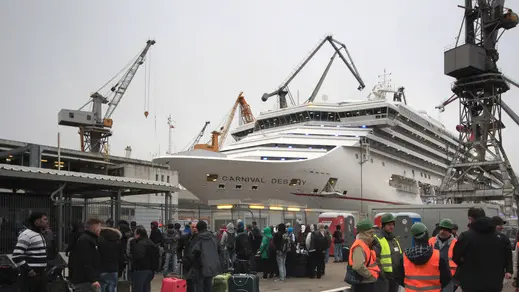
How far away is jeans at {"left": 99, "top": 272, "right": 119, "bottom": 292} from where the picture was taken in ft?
25.6

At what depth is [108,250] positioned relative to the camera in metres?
7.65

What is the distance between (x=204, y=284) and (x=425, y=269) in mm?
4113

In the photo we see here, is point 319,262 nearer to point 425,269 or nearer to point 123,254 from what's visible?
point 123,254

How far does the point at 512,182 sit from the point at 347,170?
16.2 m

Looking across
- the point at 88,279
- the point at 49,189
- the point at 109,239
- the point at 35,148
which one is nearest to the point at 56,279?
the point at 109,239

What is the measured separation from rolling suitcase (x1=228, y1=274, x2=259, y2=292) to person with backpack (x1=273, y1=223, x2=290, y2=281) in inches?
173

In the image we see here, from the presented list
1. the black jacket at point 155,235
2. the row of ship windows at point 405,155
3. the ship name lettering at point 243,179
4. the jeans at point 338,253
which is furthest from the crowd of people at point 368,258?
the row of ship windows at point 405,155

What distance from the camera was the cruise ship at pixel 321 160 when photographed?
3212 centimetres

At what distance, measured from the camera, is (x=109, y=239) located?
7664 millimetres

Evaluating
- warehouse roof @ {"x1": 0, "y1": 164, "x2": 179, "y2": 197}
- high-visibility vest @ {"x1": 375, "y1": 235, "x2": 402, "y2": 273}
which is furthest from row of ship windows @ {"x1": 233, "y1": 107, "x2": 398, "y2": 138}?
high-visibility vest @ {"x1": 375, "y1": 235, "x2": 402, "y2": 273}

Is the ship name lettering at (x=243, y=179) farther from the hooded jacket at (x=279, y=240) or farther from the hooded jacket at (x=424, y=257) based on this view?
the hooded jacket at (x=424, y=257)

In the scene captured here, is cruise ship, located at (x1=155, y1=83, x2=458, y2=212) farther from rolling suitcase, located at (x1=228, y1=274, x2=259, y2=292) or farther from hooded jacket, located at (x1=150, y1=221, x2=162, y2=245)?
rolling suitcase, located at (x1=228, y1=274, x2=259, y2=292)

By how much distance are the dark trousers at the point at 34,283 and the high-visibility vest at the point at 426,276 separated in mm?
4322

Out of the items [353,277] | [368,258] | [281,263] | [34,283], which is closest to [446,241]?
[368,258]
